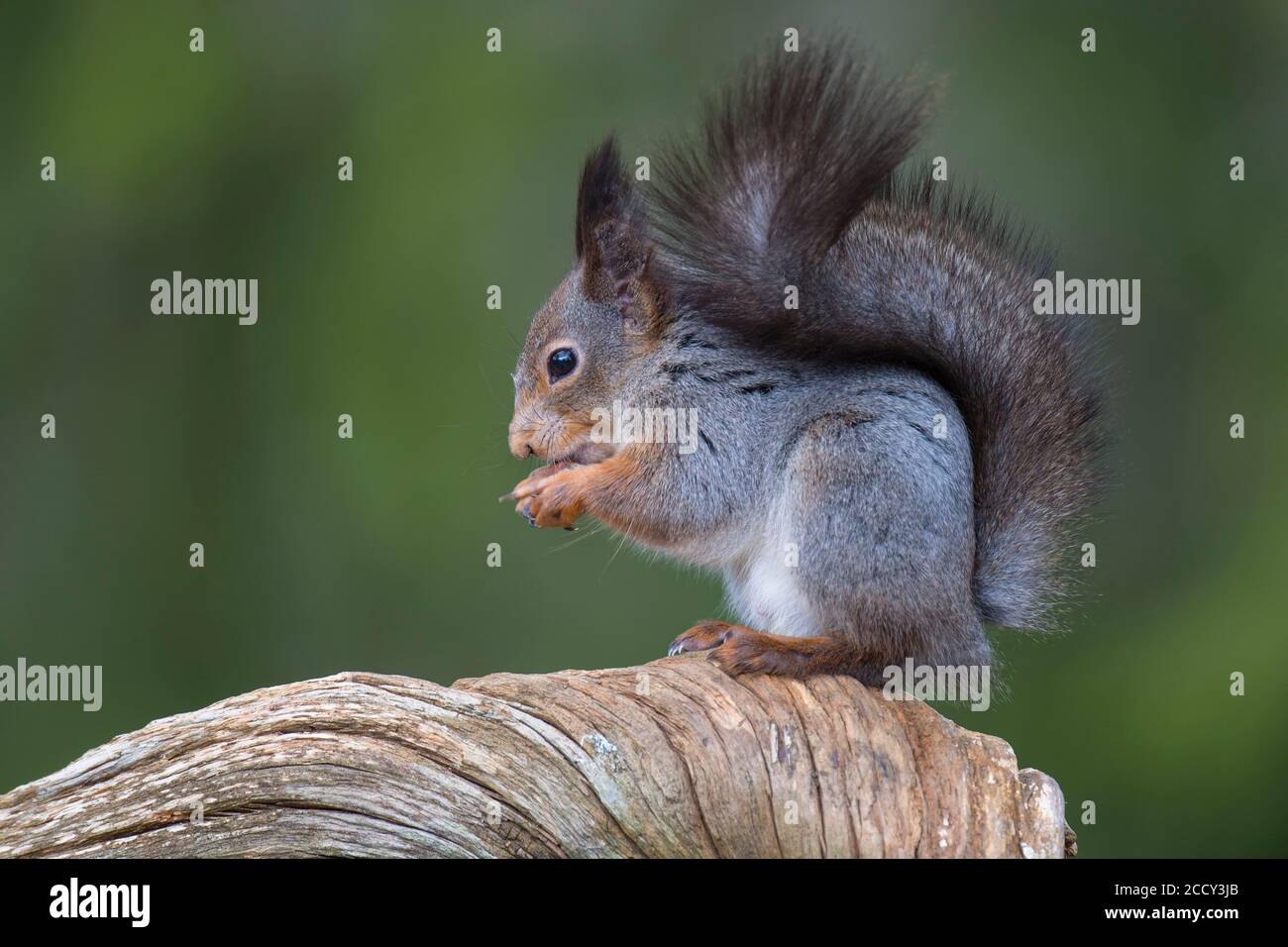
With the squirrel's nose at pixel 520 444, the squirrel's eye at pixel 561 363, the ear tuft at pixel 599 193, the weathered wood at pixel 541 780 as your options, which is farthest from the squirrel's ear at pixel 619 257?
the weathered wood at pixel 541 780

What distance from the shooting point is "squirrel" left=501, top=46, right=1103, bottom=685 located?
261 centimetres

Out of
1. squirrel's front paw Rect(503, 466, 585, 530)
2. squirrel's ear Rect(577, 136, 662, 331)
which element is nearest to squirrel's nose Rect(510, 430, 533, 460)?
squirrel's front paw Rect(503, 466, 585, 530)

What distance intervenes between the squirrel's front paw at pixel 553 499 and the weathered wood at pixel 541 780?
1.36 feet

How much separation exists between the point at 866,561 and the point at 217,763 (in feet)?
4.07

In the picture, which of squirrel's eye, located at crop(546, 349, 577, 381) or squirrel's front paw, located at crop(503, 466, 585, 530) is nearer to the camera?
squirrel's front paw, located at crop(503, 466, 585, 530)

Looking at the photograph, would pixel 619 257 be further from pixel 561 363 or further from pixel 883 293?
pixel 883 293

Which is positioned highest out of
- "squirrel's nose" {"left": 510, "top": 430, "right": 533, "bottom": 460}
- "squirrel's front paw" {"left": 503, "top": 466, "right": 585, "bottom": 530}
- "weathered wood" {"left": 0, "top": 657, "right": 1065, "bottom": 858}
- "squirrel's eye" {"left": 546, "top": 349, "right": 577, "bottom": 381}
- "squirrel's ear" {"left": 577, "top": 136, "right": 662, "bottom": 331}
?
"squirrel's ear" {"left": 577, "top": 136, "right": 662, "bottom": 331}

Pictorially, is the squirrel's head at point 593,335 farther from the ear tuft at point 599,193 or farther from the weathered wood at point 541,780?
the weathered wood at point 541,780

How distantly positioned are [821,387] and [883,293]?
0.23m

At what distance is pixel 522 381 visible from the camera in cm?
308

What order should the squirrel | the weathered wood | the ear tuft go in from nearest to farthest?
1. the weathered wood
2. the squirrel
3. the ear tuft

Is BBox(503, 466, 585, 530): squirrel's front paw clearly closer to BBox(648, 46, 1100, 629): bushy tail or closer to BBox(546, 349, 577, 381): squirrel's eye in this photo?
BBox(546, 349, 577, 381): squirrel's eye

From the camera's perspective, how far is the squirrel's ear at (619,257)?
302cm

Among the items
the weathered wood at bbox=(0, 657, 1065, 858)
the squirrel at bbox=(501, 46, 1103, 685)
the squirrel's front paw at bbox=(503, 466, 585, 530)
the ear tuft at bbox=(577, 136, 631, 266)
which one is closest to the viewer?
the weathered wood at bbox=(0, 657, 1065, 858)
